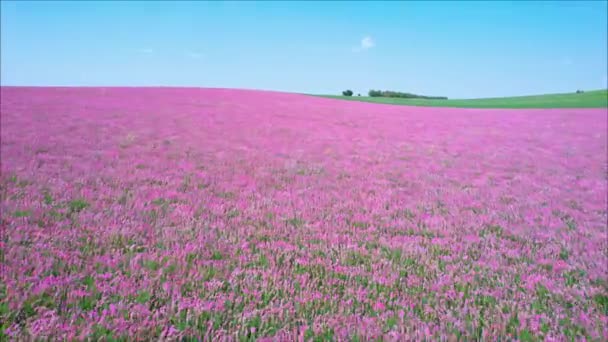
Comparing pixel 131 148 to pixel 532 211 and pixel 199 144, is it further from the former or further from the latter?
pixel 532 211

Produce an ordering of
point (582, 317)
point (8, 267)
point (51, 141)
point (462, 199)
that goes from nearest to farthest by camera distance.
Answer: point (582, 317)
point (8, 267)
point (462, 199)
point (51, 141)

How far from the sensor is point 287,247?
410 cm

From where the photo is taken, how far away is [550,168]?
1045 cm

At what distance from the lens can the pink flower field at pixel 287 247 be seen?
268 cm

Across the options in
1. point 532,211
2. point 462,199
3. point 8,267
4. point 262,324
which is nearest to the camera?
point 262,324

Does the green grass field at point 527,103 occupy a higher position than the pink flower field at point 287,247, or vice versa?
the green grass field at point 527,103

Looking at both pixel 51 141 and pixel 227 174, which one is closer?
pixel 227 174

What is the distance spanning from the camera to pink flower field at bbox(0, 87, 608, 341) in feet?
8.78

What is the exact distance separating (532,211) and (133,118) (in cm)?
1646

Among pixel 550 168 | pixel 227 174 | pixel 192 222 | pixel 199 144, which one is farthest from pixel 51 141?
pixel 550 168

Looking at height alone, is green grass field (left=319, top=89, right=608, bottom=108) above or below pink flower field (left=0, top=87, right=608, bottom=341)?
above

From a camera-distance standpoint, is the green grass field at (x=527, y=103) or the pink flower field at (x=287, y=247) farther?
the green grass field at (x=527, y=103)

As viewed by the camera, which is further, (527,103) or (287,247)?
(527,103)

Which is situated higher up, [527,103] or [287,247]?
[527,103]
